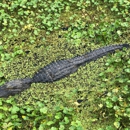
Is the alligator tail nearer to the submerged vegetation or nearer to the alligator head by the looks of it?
the submerged vegetation

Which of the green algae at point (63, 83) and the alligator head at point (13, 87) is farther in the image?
the alligator head at point (13, 87)

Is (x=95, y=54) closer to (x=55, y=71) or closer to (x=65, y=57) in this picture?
(x=65, y=57)

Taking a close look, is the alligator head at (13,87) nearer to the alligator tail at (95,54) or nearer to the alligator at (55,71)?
the alligator at (55,71)

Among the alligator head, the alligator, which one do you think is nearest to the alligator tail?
the alligator

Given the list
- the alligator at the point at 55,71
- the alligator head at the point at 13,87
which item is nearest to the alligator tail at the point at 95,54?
the alligator at the point at 55,71

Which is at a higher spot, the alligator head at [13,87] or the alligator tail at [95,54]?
the alligator tail at [95,54]

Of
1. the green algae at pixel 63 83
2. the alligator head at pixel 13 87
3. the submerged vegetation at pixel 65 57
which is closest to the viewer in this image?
the submerged vegetation at pixel 65 57
